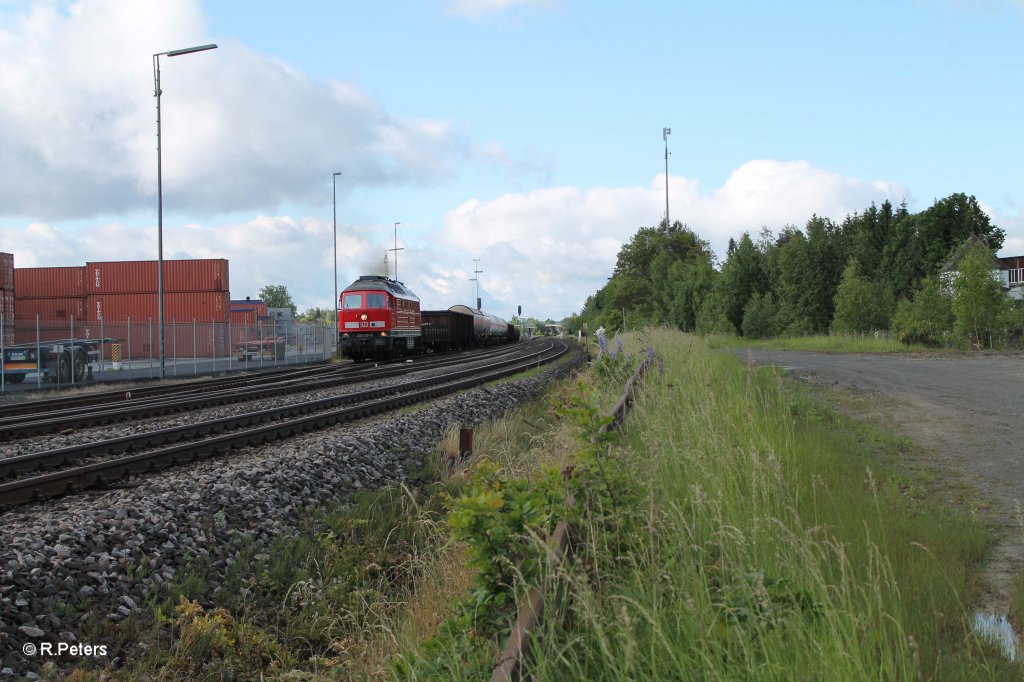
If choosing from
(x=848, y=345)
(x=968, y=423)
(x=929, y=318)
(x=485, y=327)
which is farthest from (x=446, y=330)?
(x=968, y=423)

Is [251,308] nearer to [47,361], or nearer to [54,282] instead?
[54,282]

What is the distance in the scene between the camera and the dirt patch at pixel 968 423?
5219 millimetres

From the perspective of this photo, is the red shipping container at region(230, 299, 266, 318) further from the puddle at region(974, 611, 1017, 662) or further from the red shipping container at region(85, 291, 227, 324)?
the puddle at region(974, 611, 1017, 662)

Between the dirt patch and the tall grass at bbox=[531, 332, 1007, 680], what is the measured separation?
0.31 metres

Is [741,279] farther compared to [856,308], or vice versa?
[741,279]

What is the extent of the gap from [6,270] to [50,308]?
8.90 meters

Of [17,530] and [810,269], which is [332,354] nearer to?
[810,269]

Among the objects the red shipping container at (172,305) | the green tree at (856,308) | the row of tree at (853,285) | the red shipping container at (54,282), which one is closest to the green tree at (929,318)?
the row of tree at (853,285)

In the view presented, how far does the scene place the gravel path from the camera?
489cm

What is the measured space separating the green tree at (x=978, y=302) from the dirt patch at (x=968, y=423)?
14.3m

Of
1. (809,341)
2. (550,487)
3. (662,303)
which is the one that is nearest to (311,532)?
(550,487)

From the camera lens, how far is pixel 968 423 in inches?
406

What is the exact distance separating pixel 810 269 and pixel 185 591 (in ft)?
183

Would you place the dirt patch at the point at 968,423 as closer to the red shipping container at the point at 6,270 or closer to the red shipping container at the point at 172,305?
the red shipping container at the point at 172,305
